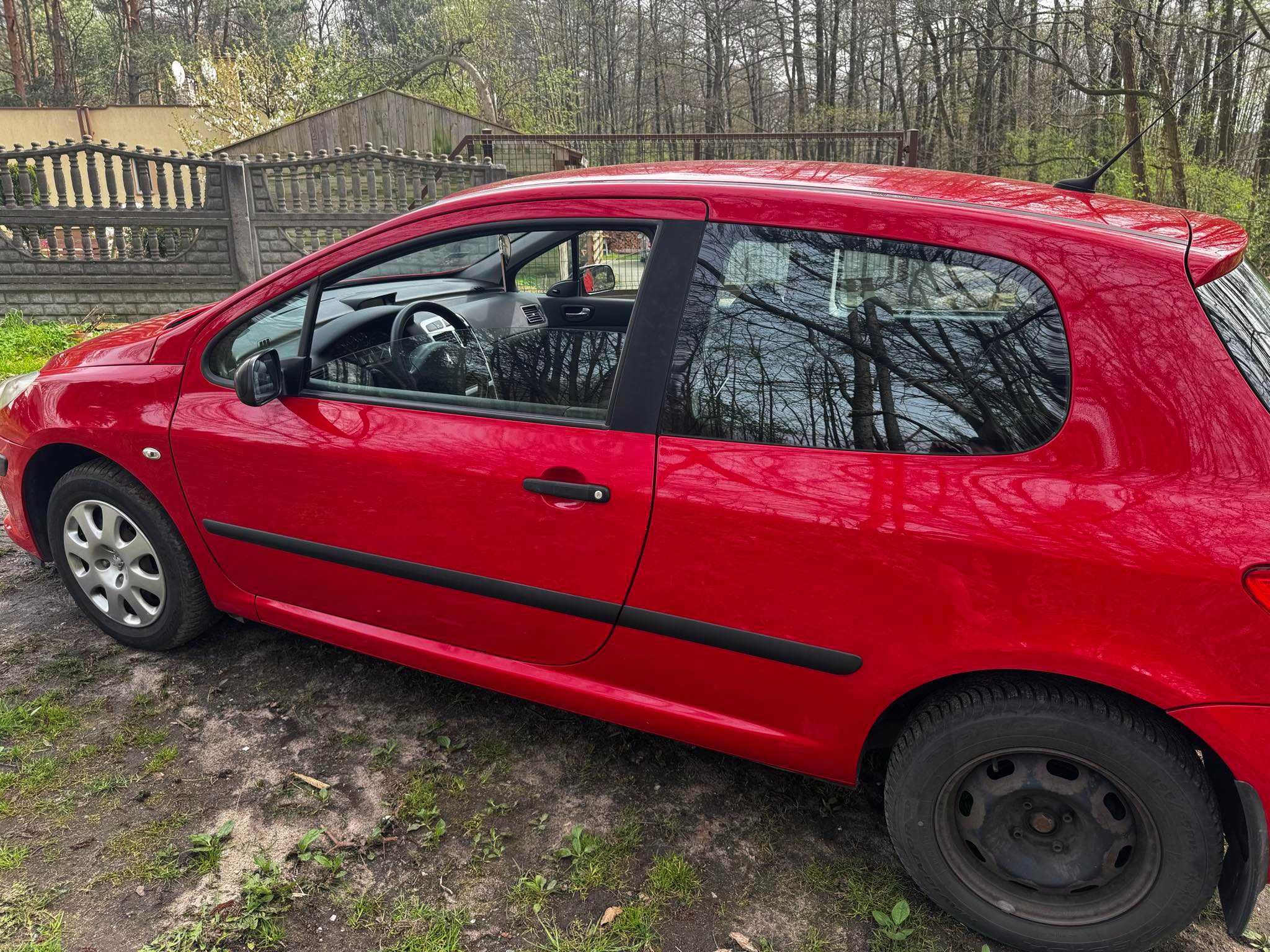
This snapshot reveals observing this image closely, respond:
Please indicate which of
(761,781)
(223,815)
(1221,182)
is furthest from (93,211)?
(1221,182)

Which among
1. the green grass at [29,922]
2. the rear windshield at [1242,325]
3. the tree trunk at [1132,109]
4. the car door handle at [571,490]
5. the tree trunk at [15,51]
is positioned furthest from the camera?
the tree trunk at [15,51]

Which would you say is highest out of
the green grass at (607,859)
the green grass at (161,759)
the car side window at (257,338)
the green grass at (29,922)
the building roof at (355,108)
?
the building roof at (355,108)

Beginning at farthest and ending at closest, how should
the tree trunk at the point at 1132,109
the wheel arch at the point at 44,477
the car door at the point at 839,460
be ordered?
the tree trunk at the point at 1132,109 → the wheel arch at the point at 44,477 → the car door at the point at 839,460

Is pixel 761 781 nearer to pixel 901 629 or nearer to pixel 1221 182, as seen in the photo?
pixel 901 629

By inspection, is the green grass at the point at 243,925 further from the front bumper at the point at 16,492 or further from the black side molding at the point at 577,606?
the front bumper at the point at 16,492

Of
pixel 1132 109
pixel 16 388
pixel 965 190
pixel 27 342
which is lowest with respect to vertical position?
pixel 27 342

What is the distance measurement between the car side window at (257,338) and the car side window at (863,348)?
1304mm

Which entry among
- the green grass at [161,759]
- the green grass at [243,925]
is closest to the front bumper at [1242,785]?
the green grass at [243,925]

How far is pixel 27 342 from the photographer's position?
9289 millimetres

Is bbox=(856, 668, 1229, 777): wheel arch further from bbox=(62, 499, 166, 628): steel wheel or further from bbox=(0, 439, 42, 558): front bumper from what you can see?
bbox=(0, 439, 42, 558): front bumper

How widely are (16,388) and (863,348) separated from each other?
123 inches

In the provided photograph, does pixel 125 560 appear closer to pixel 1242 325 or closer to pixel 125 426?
pixel 125 426

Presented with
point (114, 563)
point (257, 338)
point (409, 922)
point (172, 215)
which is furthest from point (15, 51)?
point (409, 922)

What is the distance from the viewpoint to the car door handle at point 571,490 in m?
2.08
